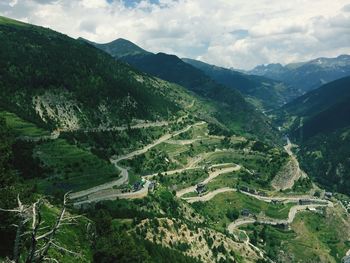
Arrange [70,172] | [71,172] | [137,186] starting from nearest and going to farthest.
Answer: [70,172] < [71,172] < [137,186]

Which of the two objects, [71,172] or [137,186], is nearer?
[71,172]

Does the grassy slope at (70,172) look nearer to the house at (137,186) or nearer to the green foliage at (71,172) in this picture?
the green foliage at (71,172)

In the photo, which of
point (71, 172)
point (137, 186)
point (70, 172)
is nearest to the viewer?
point (70, 172)

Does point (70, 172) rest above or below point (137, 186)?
above

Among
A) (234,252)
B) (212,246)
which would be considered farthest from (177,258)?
(234,252)

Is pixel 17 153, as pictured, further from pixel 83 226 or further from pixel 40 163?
pixel 83 226

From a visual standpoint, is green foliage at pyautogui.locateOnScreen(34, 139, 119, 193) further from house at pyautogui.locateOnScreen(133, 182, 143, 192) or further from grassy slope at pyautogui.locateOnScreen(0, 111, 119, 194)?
house at pyautogui.locateOnScreen(133, 182, 143, 192)

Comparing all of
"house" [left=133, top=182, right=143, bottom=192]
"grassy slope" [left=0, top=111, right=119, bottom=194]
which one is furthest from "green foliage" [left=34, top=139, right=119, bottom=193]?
"house" [left=133, top=182, right=143, bottom=192]

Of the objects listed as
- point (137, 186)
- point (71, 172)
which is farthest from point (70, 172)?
point (137, 186)

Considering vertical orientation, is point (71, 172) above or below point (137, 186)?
above

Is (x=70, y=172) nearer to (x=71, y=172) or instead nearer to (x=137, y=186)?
(x=71, y=172)

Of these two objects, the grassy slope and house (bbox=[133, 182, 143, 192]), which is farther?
house (bbox=[133, 182, 143, 192])
